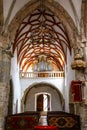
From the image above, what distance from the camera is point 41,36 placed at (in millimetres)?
14766

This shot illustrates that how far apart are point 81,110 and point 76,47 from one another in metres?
2.72

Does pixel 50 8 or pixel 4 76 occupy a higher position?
pixel 50 8

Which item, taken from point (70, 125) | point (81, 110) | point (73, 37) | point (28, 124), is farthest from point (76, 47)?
point (28, 124)

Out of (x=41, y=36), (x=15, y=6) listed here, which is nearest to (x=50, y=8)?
(x=15, y=6)

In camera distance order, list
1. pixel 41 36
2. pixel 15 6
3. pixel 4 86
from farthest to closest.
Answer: pixel 41 36 → pixel 15 6 → pixel 4 86

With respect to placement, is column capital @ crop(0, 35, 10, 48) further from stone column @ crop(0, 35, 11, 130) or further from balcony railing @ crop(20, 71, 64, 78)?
balcony railing @ crop(20, 71, 64, 78)

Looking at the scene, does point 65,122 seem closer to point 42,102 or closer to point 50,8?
point 50,8

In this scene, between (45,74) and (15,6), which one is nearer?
(15,6)

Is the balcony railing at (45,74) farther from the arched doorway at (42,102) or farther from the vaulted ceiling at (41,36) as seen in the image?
the arched doorway at (42,102)

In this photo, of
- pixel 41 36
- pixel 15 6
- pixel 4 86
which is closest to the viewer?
pixel 4 86

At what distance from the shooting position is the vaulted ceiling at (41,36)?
39.1ft

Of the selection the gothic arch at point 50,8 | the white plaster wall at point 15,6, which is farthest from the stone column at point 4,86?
the white plaster wall at point 15,6

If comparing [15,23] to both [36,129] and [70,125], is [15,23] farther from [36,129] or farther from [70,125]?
[36,129]

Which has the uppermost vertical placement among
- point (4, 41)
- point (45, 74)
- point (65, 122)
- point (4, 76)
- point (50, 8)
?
point (50, 8)
